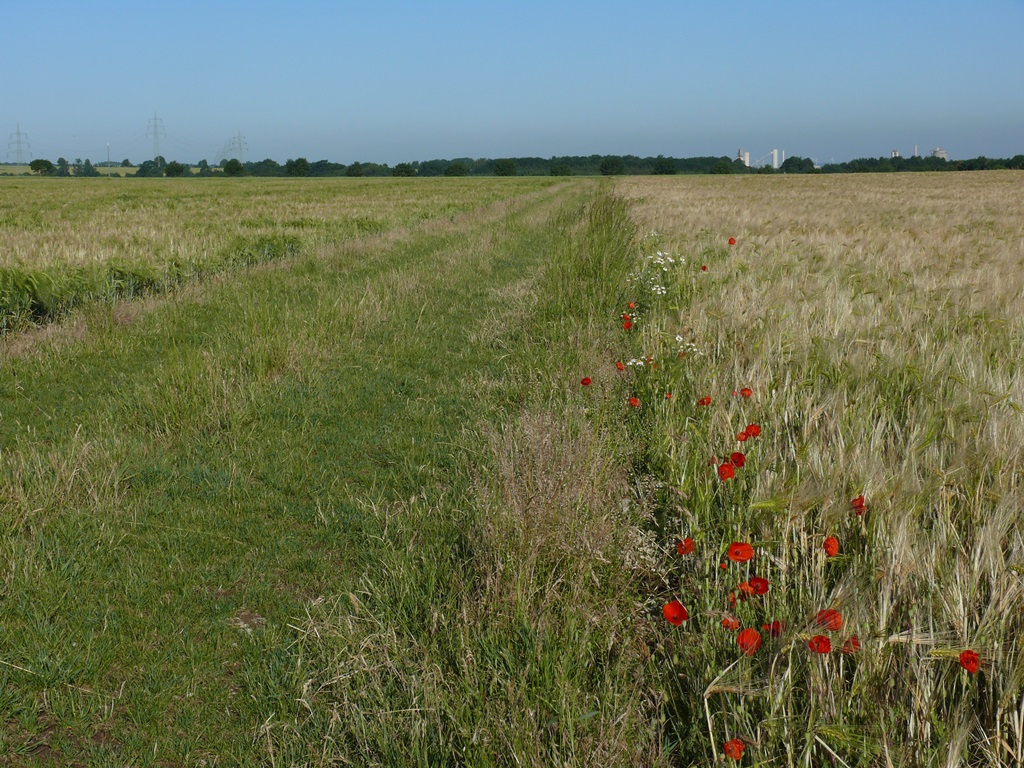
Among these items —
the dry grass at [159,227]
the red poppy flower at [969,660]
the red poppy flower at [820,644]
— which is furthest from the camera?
the dry grass at [159,227]

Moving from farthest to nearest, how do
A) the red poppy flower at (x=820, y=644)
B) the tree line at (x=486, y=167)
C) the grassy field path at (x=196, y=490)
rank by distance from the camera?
1. the tree line at (x=486, y=167)
2. the grassy field path at (x=196, y=490)
3. the red poppy flower at (x=820, y=644)

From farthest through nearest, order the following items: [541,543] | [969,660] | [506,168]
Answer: [506,168] < [541,543] < [969,660]

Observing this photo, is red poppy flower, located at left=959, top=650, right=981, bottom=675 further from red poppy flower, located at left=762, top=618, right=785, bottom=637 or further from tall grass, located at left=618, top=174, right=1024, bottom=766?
red poppy flower, located at left=762, top=618, right=785, bottom=637

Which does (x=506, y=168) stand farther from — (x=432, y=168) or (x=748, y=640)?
(x=748, y=640)

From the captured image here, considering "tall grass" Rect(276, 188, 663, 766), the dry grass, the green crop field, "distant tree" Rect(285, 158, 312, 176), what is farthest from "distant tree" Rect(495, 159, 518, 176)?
"tall grass" Rect(276, 188, 663, 766)

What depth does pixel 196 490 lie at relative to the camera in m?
3.88

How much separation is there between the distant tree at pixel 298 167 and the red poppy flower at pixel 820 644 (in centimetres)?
12154

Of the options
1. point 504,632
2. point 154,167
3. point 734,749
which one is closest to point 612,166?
point 154,167

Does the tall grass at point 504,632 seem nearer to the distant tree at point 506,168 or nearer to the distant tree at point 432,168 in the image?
the distant tree at point 506,168

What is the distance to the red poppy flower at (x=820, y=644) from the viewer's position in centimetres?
152

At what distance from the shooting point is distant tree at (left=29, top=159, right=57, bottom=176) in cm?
11125

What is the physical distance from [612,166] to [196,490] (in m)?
114

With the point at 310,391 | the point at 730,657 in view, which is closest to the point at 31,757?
the point at 730,657

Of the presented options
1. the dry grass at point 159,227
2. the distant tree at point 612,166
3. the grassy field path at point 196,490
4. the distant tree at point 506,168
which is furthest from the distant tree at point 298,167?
the grassy field path at point 196,490
